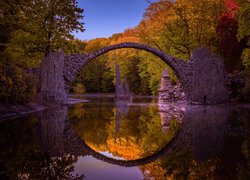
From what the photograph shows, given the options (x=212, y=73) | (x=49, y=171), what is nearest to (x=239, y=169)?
(x=49, y=171)

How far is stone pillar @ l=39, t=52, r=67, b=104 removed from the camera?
16500 mm

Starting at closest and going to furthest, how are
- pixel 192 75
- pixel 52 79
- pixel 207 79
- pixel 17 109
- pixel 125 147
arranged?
pixel 125 147 → pixel 17 109 → pixel 52 79 → pixel 207 79 → pixel 192 75

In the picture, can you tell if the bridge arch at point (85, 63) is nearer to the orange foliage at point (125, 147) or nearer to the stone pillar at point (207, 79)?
the stone pillar at point (207, 79)

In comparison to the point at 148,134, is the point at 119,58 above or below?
above

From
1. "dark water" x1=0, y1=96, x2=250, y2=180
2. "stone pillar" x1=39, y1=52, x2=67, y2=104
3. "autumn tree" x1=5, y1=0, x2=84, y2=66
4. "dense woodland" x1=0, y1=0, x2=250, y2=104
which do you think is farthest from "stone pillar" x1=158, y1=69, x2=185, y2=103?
"dark water" x1=0, y1=96, x2=250, y2=180

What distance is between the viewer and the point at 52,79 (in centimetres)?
1677

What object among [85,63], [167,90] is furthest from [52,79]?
[167,90]

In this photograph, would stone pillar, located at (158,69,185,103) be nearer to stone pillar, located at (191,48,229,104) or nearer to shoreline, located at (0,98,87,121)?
stone pillar, located at (191,48,229,104)

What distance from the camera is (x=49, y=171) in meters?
3.59

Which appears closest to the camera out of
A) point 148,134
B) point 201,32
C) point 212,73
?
point 148,134

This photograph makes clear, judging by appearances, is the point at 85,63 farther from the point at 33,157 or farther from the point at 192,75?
the point at 33,157

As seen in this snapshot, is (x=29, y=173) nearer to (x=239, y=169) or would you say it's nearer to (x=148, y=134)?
(x=239, y=169)

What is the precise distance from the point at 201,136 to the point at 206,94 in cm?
A: 1333

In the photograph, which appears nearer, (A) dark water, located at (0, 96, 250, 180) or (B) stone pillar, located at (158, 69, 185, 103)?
(A) dark water, located at (0, 96, 250, 180)
